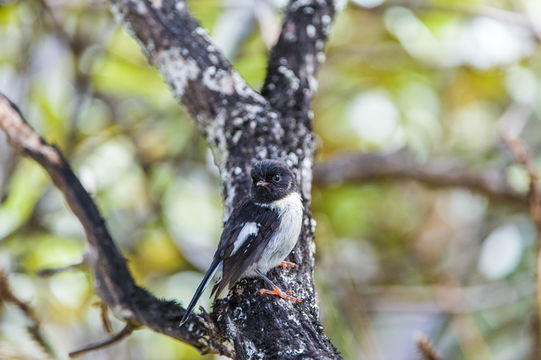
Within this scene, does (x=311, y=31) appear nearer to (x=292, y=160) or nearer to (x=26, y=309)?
(x=292, y=160)

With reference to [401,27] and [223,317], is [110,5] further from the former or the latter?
[401,27]

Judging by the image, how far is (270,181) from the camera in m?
2.84

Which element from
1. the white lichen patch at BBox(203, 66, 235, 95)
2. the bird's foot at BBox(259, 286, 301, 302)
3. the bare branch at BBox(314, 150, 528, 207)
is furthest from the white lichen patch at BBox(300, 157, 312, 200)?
the bare branch at BBox(314, 150, 528, 207)

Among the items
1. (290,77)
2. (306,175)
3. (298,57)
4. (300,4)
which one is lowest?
(306,175)

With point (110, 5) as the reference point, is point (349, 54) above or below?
above

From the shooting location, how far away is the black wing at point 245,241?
2.64 m

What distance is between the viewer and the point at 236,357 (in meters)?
2.19

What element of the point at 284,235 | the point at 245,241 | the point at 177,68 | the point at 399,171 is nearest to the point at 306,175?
the point at 284,235

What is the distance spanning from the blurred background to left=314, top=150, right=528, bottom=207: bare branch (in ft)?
0.23

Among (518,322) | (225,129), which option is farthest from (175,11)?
(518,322)

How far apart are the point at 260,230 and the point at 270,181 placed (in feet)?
0.92

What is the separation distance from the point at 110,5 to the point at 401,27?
8.96 feet

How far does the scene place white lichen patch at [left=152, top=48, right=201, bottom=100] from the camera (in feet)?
9.73

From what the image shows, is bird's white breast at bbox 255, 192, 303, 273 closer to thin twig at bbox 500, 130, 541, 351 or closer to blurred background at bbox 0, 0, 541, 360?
thin twig at bbox 500, 130, 541, 351
